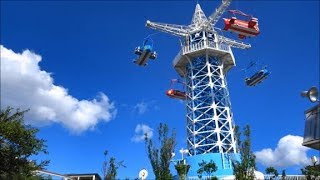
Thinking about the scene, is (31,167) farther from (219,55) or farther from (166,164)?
(219,55)

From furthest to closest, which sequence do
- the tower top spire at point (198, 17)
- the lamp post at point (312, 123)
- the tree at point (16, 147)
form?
1. the tower top spire at point (198, 17)
2. the tree at point (16, 147)
3. the lamp post at point (312, 123)

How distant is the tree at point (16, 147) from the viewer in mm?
37969

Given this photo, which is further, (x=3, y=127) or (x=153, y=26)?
(x=153, y=26)

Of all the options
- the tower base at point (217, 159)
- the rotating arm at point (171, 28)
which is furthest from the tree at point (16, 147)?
the rotating arm at point (171, 28)

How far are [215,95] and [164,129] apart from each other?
24.4 meters

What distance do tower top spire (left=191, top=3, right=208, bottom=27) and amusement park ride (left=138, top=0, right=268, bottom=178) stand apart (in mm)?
242

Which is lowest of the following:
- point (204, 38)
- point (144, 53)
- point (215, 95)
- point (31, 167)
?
point (31, 167)

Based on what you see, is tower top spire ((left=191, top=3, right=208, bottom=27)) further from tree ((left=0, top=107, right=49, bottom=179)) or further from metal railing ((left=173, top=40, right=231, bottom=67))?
tree ((left=0, top=107, right=49, bottom=179))

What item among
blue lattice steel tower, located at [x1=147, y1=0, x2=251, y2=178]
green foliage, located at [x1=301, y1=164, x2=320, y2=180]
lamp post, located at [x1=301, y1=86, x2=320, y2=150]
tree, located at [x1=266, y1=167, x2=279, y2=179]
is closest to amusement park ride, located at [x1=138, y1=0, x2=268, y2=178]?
blue lattice steel tower, located at [x1=147, y1=0, x2=251, y2=178]

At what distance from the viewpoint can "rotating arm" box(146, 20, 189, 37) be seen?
74250 millimetres

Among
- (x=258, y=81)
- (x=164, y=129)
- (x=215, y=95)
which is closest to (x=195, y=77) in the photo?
(x=215, y=95)

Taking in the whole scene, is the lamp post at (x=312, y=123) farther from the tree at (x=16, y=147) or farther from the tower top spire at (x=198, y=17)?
the tower top spire at (x=198, y=17)

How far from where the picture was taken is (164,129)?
1881 inches

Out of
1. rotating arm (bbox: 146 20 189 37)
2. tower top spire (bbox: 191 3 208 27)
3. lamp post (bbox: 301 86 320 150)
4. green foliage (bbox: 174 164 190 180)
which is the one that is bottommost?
lamp post (bbox: 301 86 320 150)
